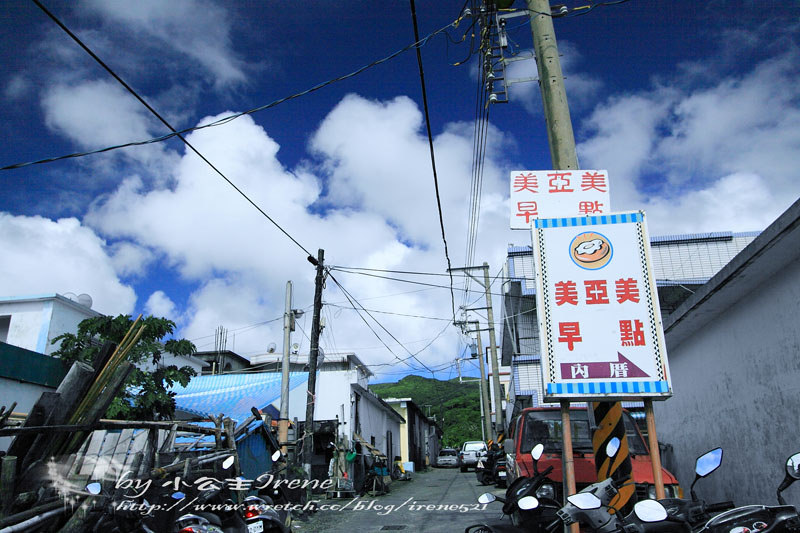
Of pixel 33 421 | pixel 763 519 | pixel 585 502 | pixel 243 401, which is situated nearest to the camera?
pixel 585 502

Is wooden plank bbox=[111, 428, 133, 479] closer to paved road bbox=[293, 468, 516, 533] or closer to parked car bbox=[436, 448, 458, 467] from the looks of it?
paved road bbox=[293, 468, 516, 533]

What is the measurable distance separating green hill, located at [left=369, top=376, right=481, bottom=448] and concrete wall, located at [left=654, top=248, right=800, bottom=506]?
159 ft

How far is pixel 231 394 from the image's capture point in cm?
1794

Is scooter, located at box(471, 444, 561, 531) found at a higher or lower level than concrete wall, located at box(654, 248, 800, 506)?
lower

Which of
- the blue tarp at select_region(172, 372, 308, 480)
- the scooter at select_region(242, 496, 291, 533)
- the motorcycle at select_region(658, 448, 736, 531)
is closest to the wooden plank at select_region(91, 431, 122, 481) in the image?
the scooter at select_region(242, 496, 291, 533)

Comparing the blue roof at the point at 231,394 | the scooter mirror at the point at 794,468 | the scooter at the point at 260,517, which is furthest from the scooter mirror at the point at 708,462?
the blue roof at the point at 231,394

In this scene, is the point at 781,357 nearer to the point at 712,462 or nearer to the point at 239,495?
the point at 712,462

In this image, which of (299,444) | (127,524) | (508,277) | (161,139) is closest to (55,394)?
(127,524)

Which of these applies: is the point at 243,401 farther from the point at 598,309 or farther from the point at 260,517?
the point at 598,309

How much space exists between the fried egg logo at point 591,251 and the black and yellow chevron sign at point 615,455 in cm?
167

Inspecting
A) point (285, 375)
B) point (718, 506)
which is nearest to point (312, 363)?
point (285, 375)

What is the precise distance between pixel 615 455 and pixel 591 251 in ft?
7.18

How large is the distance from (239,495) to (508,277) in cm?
1439

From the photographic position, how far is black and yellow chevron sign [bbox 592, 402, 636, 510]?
18.0ft
